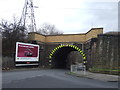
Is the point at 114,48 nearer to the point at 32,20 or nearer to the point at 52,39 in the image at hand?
the point at 52,39

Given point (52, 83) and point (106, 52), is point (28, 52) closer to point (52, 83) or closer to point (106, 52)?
point (106, 52)

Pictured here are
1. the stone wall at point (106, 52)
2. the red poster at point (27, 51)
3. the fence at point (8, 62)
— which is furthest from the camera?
the red poster at point (27, 51)

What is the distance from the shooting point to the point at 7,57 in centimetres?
2005

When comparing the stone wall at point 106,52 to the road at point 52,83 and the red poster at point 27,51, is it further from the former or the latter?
the red poster at point 27,51

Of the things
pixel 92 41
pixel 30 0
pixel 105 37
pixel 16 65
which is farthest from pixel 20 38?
pixel 105 37

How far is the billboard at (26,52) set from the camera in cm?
Result: 1989

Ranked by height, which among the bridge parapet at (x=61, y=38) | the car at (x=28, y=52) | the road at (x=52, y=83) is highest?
the bridge parapet at (x=61, y=38)

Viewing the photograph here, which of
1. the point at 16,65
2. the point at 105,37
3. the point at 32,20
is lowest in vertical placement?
the point at 16,65

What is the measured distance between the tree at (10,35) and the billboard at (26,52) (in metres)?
1.94

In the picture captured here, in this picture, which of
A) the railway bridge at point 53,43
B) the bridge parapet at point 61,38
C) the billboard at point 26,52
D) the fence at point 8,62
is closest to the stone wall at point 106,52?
the railway bridge at point 53,43

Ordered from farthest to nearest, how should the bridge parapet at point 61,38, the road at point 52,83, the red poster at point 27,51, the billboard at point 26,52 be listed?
the bridge parapet at point 61,38, the red poster at point 27,51, the billboard at point 26,52, the road at point 52,83

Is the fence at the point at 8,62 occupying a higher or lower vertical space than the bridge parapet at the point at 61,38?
lower

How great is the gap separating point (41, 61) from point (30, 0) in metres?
12.3

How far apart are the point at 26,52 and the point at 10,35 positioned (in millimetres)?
3837
